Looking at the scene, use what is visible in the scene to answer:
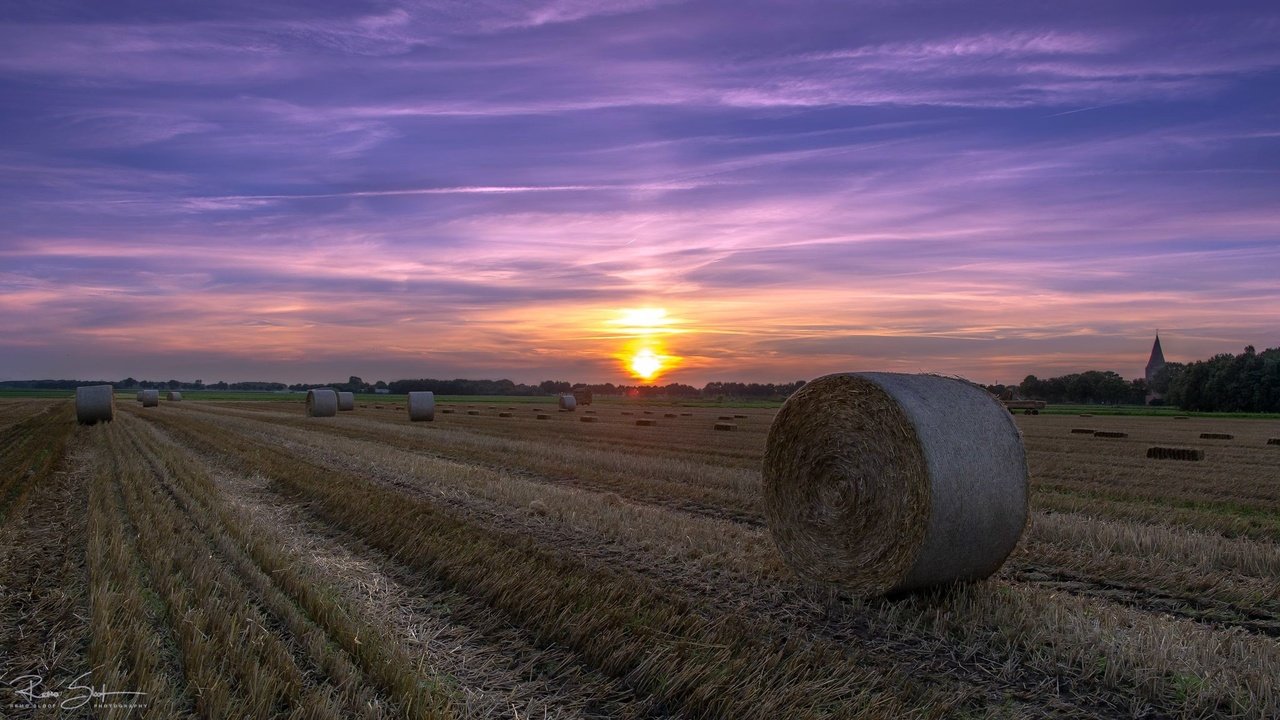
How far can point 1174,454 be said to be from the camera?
19.8m

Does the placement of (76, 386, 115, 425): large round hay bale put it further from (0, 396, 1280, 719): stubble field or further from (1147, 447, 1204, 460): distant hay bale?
(1147, 447, 1204, 460): distant hay bale

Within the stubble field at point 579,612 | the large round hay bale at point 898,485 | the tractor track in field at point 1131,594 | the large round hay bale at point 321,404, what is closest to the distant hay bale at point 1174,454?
the stubble field at point 579,612

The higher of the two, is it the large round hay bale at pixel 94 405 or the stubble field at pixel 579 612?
the large round hay bale at pixel 94 405

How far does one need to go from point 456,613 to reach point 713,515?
16.2ft

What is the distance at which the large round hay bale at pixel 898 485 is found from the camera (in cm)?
668

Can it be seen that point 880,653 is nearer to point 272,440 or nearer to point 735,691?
point 735,691

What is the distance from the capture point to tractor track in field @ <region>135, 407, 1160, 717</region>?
15.8 feet

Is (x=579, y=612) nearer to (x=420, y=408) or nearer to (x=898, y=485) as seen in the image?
(x=898, y=485)

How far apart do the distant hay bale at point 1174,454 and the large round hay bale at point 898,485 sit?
15250mm

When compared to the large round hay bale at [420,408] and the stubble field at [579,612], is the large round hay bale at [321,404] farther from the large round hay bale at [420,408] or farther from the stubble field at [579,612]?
the stubble field at [579,612]

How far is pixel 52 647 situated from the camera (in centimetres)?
540

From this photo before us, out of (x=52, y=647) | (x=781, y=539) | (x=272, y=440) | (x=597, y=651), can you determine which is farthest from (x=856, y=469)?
Result: (x=272, y=440)

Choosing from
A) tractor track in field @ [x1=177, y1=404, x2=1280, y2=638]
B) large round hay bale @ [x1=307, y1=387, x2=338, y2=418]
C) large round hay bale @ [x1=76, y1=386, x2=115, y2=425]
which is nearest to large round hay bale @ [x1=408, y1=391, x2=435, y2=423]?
large round hay bale @ [x1=307, y1=387, x2=338, y2=418]

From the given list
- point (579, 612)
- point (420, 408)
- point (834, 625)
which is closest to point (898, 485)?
point (834, 625)
